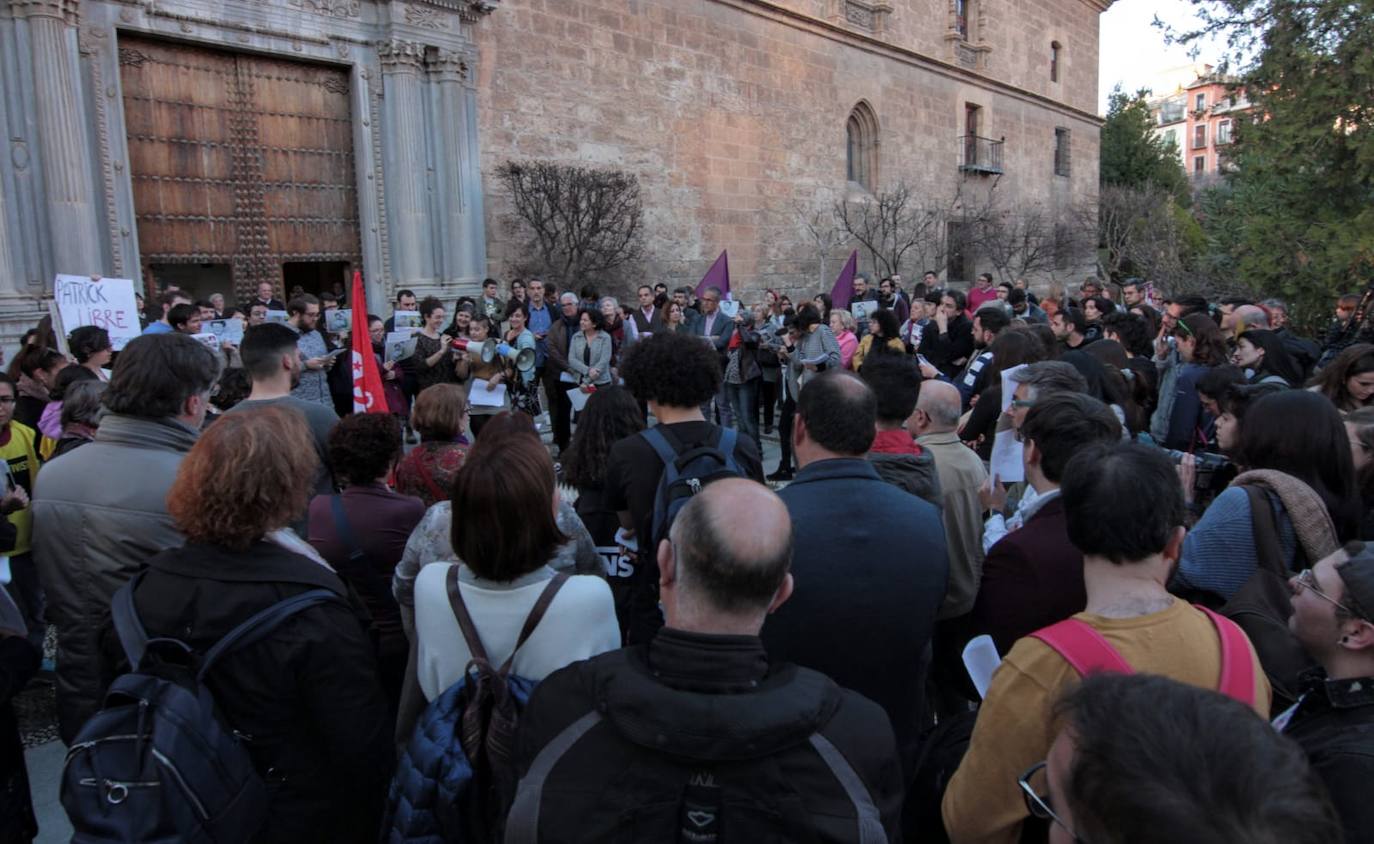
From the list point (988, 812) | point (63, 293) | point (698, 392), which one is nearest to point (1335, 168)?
point (698, 392)

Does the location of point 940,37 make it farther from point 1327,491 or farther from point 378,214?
point 1327,491

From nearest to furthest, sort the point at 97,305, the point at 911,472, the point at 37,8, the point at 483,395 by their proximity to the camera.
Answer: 1. the point at 911,472
2. the point at 97,305
3. the point at 483,395
4. the point at 37,8

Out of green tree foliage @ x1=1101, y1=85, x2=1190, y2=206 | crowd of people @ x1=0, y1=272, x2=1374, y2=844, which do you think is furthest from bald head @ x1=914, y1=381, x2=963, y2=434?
green tree foliage @ x1=1101, y1=85, x2=1190, y2=206

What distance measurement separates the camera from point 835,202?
21.1 meters

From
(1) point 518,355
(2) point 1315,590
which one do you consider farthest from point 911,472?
(1) point 518,355

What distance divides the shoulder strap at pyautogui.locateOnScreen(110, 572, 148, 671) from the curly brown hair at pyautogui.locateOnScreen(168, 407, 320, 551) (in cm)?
19

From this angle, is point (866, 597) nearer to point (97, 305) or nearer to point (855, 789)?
point (855, 789)

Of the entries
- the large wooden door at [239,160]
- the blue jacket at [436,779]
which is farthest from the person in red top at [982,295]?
the blue jacket at [436,779]

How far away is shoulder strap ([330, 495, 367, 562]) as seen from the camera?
2.77 metres

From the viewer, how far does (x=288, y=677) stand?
77.7 inches

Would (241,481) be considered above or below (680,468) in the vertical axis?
above

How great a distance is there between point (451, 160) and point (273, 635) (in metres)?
12.4

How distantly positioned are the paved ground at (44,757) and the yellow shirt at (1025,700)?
2923 millimetres

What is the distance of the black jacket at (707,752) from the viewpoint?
138 centimetres
